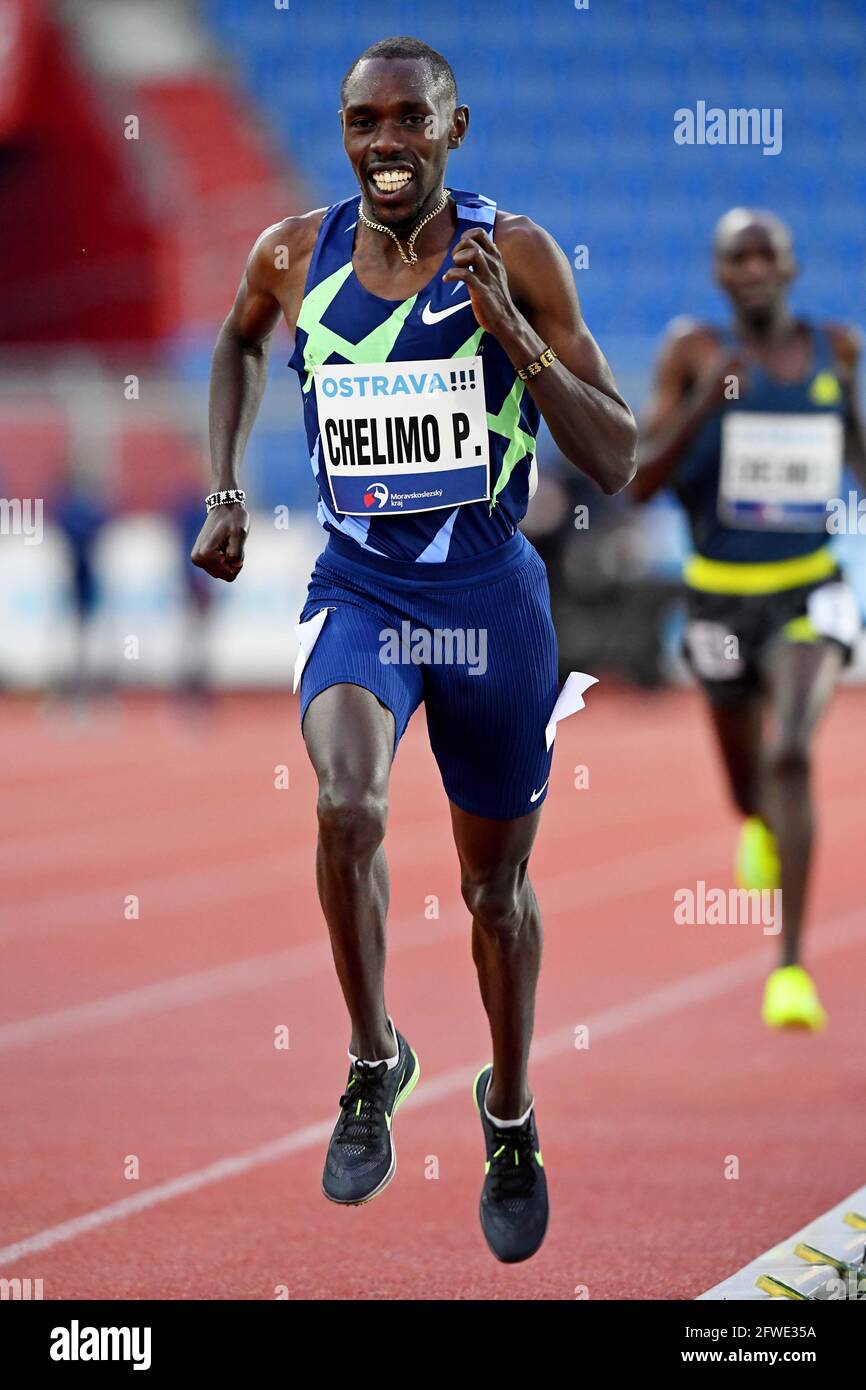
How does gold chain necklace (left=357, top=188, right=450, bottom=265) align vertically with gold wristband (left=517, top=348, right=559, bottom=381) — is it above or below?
above

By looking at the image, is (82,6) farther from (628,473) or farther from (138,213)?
(628,473)

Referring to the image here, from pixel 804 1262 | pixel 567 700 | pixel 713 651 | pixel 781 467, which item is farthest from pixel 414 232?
pixel 713 651

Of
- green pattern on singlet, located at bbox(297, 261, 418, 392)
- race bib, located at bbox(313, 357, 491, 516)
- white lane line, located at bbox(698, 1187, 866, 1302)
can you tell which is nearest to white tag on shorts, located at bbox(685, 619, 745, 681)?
white lane line, located at bbox(698, 1187, 866, 1302)

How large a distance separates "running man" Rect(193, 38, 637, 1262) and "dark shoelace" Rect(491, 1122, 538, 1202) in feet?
0.04

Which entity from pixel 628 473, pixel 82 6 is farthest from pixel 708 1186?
pixel 82 6

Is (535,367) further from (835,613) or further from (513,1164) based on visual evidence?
(835,613)

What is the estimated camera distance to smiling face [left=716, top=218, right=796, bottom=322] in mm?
6754

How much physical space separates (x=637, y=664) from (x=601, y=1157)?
45.7 ft

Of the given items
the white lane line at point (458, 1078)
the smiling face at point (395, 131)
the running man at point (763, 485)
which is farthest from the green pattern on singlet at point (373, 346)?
the running man at point (763, 485)

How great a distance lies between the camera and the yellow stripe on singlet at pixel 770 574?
7094 mm

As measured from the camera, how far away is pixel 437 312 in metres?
3.88

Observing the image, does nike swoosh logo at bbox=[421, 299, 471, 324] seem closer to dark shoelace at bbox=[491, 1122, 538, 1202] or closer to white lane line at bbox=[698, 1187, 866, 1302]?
dark shoelace at bbox=[491, 1122, 538, 1202]

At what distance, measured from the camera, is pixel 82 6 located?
2411 centimetres

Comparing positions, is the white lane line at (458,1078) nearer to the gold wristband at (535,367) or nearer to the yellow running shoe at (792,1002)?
the yellow running shoe at (792,1002)
